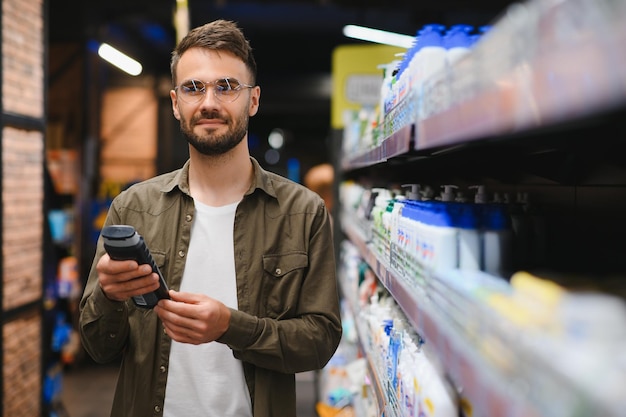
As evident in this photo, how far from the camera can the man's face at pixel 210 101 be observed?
77.3 inches

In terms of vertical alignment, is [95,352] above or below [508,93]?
below

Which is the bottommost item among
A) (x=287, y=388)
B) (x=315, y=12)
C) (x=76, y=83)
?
(x=287, y=388)

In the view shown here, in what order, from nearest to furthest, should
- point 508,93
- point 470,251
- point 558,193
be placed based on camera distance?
point 508,93 < point 470,251 < point 558,193

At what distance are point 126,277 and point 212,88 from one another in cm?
67

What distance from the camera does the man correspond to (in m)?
1.96

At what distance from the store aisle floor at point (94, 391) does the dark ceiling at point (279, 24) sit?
3.93m

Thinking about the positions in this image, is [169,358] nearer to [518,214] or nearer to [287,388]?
[287,388]

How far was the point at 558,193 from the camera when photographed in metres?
1.84

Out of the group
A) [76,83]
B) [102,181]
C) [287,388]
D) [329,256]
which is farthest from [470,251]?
[102,181]

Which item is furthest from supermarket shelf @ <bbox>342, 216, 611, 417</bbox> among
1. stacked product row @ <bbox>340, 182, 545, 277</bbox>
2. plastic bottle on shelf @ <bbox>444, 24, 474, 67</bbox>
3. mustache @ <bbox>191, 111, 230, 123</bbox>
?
mustache @ <bbox>191, 111, 230, 123</bbox>

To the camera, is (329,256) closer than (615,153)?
No

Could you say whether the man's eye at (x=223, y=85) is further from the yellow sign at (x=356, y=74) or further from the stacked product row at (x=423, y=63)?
the yellow sign at (x=356, y=74)

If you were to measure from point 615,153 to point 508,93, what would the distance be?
0.74m

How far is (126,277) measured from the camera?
5.42ft
